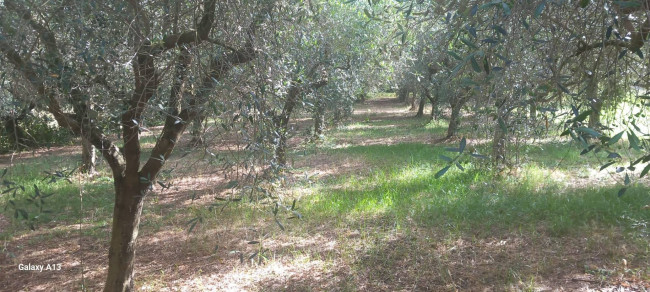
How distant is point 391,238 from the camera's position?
5.25 meters

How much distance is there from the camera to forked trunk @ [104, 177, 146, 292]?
165 inches

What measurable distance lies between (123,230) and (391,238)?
299cm

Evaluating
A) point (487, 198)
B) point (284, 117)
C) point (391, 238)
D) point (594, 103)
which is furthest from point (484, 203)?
point (594, 103)

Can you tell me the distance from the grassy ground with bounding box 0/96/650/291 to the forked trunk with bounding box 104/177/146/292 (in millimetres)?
381

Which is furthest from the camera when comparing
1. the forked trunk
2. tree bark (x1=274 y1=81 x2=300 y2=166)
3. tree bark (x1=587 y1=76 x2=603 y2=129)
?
the forked trunk

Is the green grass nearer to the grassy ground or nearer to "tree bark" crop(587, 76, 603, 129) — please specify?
the grassy ground

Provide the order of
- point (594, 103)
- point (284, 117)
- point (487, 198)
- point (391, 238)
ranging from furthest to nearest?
point (487, 198), point (391, 238), point (284, 117), point (594, 103)

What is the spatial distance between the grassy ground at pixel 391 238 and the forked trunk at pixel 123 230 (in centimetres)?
38

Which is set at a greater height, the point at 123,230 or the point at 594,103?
the point at 594,103

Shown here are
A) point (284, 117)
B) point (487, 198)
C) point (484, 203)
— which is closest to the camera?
point (284, 117)

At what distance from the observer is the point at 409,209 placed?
20.0ft

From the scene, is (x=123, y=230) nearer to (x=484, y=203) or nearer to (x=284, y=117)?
(x=284, y=117)

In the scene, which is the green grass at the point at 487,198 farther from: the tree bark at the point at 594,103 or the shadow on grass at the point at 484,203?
the tree bark at the point at 594,103

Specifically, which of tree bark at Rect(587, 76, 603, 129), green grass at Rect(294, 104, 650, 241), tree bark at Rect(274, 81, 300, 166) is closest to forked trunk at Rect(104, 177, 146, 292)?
tree bark at Rect(274, 81, 300, 166)
